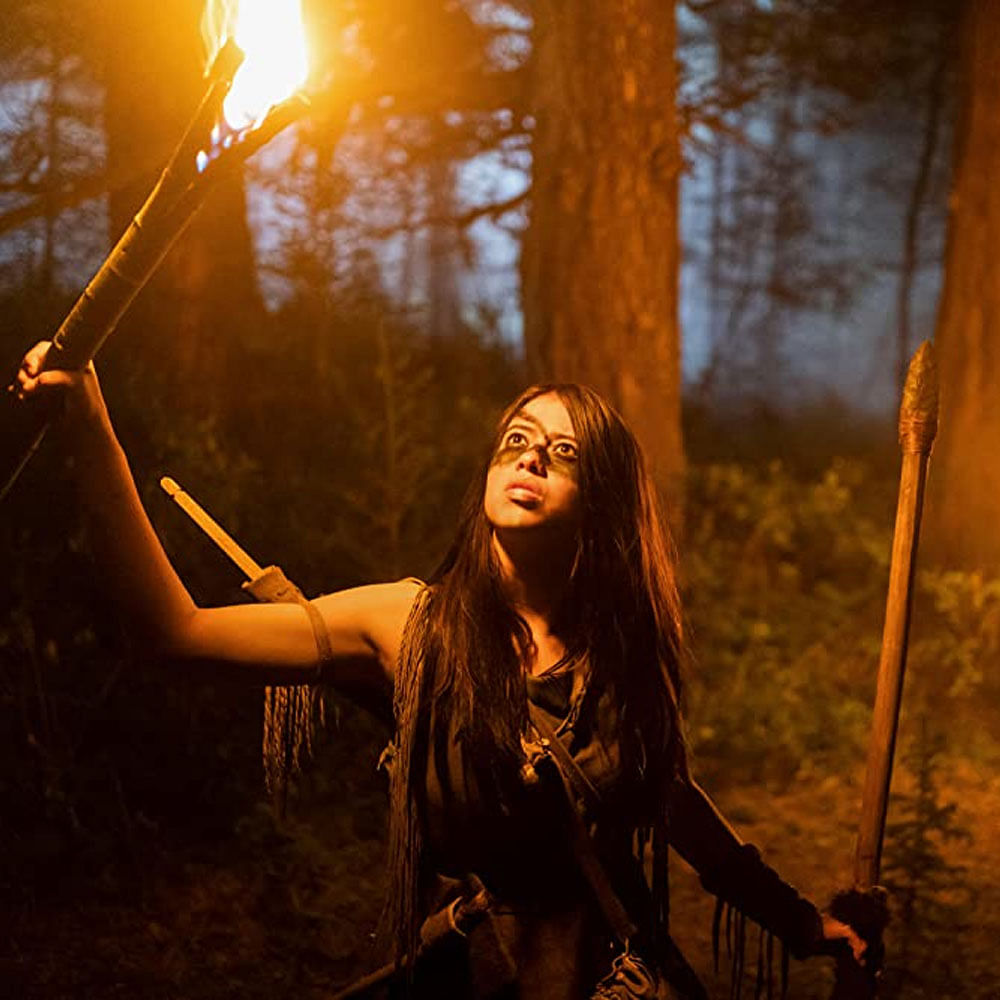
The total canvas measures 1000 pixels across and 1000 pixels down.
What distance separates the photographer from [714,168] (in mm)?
26562

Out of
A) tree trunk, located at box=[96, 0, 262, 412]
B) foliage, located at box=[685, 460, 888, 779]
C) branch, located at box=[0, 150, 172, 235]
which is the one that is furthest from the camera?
foliage, located at box=[685, 460, 888, 779]

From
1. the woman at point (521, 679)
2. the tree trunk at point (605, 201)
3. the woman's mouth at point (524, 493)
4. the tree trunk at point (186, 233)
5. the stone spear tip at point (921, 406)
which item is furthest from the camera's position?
the tree trunk at point (186, 233)

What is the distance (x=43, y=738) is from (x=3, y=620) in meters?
0.53

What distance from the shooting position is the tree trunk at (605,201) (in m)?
5.85

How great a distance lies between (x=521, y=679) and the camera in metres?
2.23

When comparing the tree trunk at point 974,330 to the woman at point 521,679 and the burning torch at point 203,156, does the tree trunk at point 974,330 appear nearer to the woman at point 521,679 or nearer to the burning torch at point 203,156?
the woman at point 521,679

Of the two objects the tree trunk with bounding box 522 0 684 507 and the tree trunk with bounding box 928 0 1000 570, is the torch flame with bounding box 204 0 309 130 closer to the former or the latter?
the tree trunk with bounding box 522 0 684 507

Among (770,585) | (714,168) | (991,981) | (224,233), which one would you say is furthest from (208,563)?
(714,168)

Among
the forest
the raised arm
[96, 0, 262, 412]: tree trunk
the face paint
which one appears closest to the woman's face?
the face paint

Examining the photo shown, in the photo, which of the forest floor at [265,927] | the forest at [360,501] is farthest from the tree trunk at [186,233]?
the forest floor at [265,927]

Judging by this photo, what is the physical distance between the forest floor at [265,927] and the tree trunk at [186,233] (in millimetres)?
2467

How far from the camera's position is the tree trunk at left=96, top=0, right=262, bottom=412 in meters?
6.11

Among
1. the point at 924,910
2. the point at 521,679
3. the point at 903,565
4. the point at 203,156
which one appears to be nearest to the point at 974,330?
the point at 924,910

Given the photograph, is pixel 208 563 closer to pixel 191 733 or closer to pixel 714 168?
pixel 191 733
